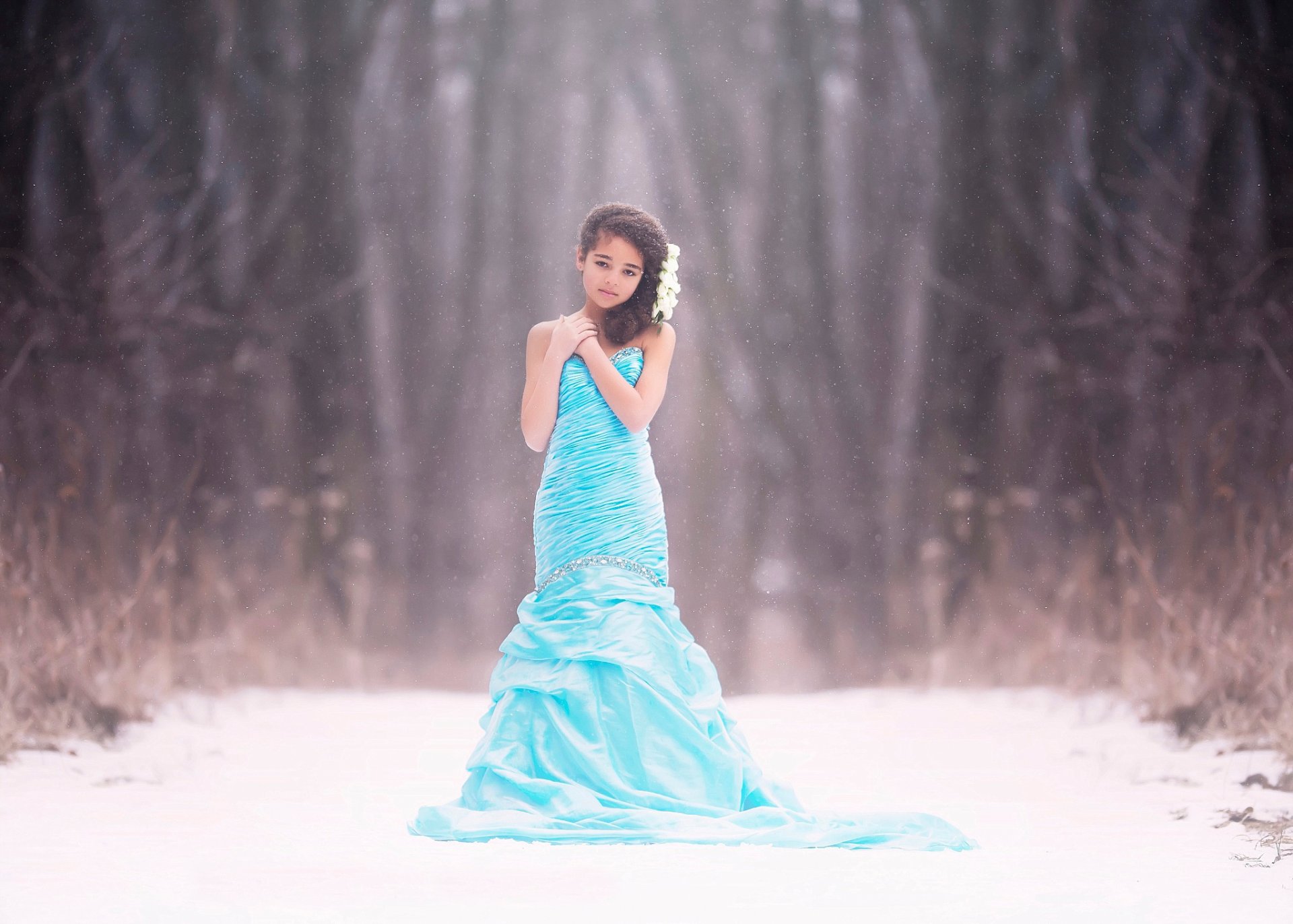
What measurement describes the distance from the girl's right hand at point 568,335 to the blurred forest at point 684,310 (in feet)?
7.90

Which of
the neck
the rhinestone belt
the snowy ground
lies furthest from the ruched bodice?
the snowy ground

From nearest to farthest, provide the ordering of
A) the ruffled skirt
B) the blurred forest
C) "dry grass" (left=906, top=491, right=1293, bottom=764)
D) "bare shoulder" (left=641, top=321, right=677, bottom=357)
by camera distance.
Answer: the ruffled skirt
"bare shoulder" (left=641, top=321, right=677, bottom=357)
"dry grass" (left=906, top=491, right=1293, bottom=764)
the blurred forest

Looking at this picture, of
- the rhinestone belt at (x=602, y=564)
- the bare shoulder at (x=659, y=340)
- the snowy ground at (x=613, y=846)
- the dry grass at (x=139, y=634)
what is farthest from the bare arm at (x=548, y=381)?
the dry grass at (x=139, y=634)

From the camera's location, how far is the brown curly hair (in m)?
2.66

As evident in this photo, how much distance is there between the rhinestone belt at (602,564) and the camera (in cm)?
260

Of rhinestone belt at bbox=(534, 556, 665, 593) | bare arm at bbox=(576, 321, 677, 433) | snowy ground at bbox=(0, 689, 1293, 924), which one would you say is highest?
bare arm at bbox=(576, 321, 677, 433)

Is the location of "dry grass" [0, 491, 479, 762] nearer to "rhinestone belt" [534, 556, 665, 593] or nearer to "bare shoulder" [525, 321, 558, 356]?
"rhinestone belt" [534, 556, 665, 593]

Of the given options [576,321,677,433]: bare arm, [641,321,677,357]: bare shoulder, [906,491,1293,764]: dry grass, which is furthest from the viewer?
[906,491,1293,764]: dry grass

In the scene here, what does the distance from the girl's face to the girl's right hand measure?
0.20ft

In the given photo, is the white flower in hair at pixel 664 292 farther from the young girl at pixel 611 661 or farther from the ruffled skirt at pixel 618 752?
the ruffled skirt at pixel 618 752

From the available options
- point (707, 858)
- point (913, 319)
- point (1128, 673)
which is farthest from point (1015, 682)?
point (707, 858)

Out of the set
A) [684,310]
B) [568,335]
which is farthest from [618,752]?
[684,310]

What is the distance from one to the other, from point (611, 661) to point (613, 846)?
0.38 meters

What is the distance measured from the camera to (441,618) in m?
4.99
